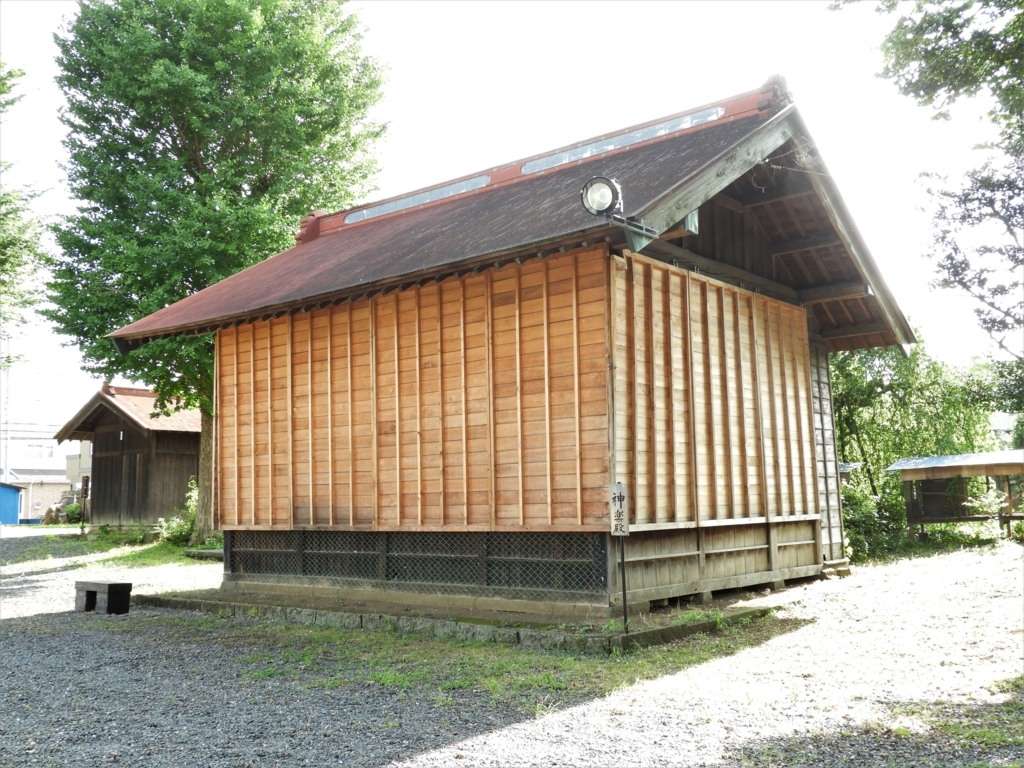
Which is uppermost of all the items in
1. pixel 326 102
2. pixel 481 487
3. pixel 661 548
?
pixel 326 102

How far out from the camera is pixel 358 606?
11164mm

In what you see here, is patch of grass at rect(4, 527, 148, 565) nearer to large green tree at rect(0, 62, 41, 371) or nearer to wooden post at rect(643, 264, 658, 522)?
large green tree at rect(0, 62, 41, 371)

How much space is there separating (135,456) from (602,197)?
23724 millimetres

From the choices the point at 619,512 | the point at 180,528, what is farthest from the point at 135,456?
the point at 619,512

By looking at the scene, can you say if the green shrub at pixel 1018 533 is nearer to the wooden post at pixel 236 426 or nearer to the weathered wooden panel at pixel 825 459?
the weathered wooden panel at pixel 825 459

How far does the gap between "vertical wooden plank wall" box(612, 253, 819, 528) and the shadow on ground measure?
1.81 m

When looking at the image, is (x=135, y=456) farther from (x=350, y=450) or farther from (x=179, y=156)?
(x=350, y=450)

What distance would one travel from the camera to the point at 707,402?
442 inches

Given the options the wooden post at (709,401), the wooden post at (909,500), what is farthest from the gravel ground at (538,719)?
the wooden post at (909,500)

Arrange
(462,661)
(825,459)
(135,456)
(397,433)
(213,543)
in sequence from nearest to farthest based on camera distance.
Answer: (462,661) < (397,433) < (825,459) < (213,543) < (135,456)

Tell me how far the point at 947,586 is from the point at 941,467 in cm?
1000

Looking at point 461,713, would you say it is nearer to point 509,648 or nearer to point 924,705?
point 509,648

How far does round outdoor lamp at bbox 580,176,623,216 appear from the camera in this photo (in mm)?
8094

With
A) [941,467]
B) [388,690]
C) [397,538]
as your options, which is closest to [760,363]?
[397,538]
